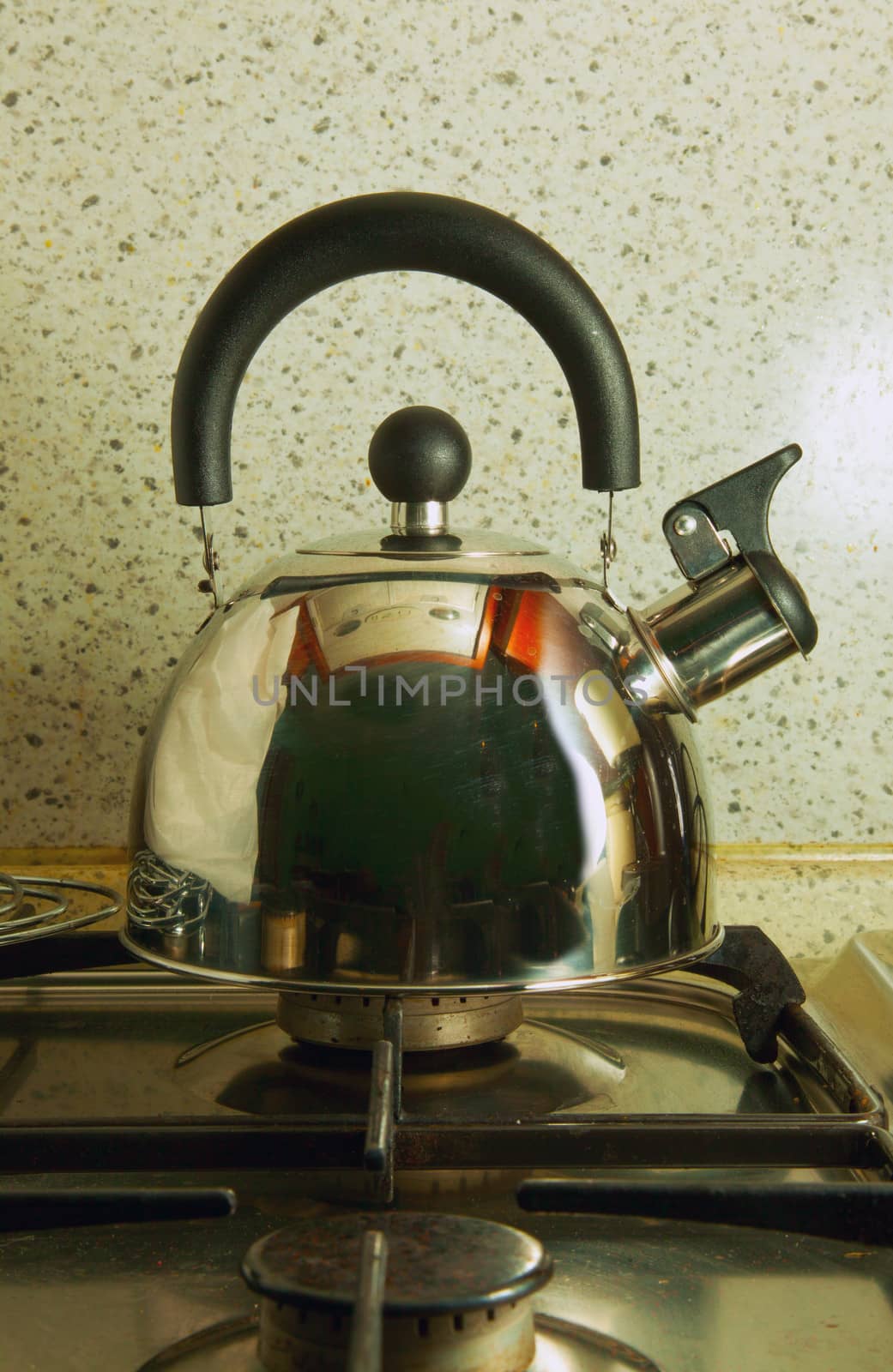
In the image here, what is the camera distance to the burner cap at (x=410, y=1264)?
321 mm

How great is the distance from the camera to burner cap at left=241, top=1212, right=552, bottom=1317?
321mm

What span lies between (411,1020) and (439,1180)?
7 cm

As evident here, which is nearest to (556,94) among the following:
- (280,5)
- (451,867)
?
(280,5)

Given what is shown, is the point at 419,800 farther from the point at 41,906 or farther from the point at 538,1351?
Result: the point at 41,906

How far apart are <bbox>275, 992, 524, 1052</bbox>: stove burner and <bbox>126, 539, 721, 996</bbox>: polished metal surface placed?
0.06 meters

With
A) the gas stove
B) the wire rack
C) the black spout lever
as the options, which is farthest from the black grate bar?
the black spout lever

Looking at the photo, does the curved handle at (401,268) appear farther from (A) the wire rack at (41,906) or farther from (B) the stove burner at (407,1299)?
(B) the stove burner at (407,1299)

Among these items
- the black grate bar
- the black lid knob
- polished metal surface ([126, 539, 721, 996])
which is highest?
the black lid knob

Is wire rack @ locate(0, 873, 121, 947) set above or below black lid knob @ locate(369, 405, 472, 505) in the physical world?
below

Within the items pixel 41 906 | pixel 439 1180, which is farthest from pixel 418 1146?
pixel 41 906

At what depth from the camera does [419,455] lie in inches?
22.4

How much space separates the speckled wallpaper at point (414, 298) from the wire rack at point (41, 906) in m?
0.04

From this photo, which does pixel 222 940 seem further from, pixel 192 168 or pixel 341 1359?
pixel 192 168

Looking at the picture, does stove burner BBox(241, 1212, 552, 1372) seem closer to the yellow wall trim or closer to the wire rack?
the wire rack
